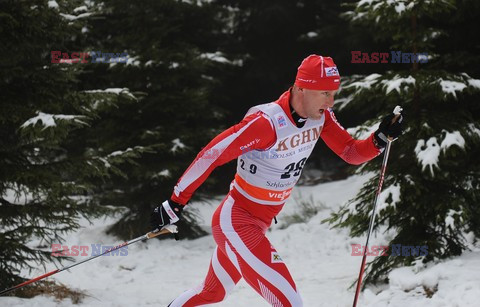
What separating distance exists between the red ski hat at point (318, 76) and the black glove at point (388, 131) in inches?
26.2

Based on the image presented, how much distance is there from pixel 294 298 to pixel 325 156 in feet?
42.1

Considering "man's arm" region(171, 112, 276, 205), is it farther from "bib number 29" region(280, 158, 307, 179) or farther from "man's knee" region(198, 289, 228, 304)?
"man's knee" region(198, 289, 228, 304)

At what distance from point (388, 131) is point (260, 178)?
1.14 m

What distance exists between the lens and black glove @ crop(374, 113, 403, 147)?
4.26 metres

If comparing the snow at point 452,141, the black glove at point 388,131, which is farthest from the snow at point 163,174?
the black glove at point 388,131

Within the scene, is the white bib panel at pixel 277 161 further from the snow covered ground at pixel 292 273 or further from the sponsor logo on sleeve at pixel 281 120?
the snow covered ground at pixel 292 273

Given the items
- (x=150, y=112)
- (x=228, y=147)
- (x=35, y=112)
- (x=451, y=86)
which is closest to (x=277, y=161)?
(x=228, y=147)

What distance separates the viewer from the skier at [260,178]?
12.2 ft

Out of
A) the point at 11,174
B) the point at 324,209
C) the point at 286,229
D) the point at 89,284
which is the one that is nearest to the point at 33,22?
the point at 11,174

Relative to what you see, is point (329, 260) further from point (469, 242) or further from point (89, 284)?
point (89, 284)

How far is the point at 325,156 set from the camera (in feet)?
53.4

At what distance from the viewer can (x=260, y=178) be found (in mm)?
3980

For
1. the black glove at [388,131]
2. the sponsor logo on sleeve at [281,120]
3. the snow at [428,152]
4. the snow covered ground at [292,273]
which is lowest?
the snow covered ground at [292,273]

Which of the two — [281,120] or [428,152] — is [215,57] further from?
[281,120]
